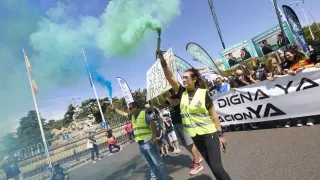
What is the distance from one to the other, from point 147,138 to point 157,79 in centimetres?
122

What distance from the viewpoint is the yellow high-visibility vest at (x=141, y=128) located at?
18.8ft

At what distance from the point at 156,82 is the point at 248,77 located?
393cm

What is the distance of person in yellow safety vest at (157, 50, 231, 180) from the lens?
3479 mm

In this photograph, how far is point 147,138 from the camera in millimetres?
5703

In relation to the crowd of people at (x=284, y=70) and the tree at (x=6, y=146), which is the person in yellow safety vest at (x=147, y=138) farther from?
the tree at (x=6, y=146)

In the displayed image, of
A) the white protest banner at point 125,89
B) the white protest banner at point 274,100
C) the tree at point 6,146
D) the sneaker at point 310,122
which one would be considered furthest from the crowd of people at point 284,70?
the tree at point 6,146

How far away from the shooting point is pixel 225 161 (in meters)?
6.00

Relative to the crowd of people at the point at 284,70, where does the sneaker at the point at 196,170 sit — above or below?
below

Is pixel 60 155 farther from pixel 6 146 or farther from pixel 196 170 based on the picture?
pixel 196 170

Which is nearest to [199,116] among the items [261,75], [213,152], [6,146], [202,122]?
[202,122]

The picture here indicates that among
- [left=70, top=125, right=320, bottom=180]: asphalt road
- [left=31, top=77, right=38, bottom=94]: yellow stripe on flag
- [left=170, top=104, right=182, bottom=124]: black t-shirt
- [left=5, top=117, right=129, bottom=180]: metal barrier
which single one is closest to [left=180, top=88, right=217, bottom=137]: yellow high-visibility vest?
[left=70, top=125, right=320, bottom=180]: asphalt road

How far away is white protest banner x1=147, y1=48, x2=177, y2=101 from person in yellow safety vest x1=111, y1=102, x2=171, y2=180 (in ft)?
1.66

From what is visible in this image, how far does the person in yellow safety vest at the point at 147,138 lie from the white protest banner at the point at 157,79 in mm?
507

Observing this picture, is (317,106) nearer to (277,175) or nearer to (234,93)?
(234,93)
